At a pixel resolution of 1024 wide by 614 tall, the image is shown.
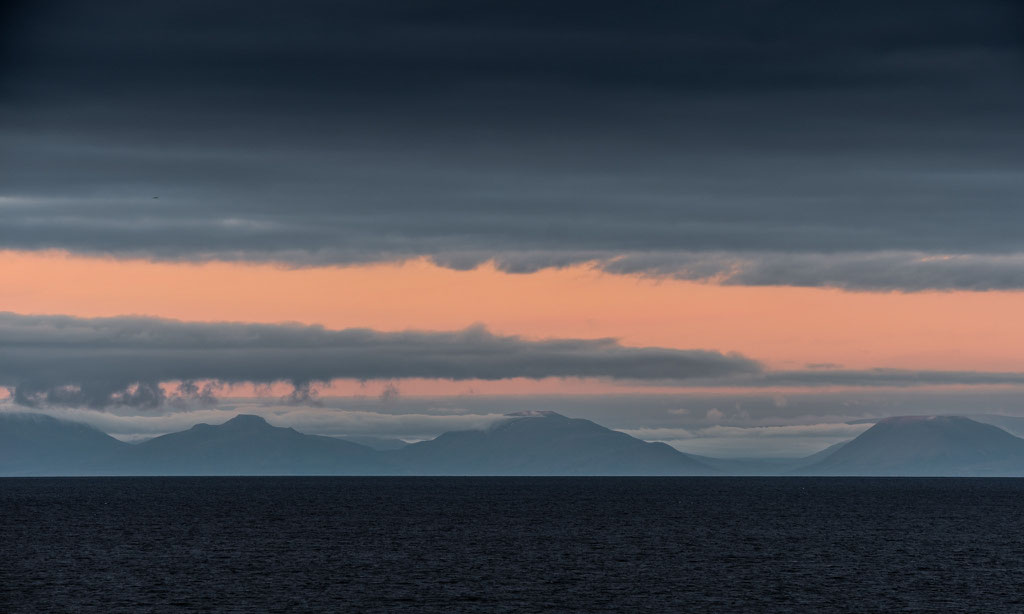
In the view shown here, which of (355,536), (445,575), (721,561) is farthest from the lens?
(355,536)

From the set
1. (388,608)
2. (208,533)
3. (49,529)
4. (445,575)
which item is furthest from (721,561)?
(49,529)

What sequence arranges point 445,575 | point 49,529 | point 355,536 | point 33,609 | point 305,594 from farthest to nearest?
point 49,529 → point 355,536 → point 445,575 → point 305,594 → point 33,609

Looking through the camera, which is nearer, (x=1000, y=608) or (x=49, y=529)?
(x=1000, y=608)

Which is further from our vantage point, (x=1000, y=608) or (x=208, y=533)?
(x=208, y=533)

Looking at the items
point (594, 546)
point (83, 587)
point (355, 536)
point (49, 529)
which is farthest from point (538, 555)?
point (49, 529)

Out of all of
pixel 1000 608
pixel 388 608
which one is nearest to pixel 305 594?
pixel 388 608

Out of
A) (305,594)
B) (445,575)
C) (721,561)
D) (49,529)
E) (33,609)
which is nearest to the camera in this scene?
(33,609)

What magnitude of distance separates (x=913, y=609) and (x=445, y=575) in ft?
147

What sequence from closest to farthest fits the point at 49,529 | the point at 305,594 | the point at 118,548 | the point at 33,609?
the point at 33,609, the point at 305,594, the point at 118,548, the point at 49,529

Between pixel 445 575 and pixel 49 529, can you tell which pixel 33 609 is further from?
pixel 49 529

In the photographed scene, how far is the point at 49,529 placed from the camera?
197 meters

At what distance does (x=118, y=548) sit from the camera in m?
155

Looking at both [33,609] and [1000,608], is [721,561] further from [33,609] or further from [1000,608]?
[33,609]

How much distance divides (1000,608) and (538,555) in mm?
57656
